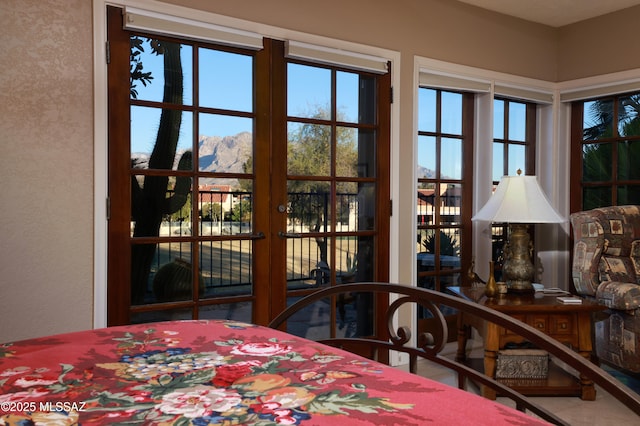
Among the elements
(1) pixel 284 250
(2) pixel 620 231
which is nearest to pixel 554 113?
(2) pixel 620 231

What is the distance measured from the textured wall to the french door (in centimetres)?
14

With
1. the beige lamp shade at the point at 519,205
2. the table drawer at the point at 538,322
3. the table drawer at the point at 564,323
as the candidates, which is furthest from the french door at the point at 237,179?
the table drawer at the point at 564,323

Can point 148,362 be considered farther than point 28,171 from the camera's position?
No

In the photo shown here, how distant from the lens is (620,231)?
3369 mm

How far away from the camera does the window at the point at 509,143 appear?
412 cm

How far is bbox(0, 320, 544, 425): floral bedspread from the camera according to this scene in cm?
77

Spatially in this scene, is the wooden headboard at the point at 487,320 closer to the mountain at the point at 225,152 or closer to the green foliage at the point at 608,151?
the mountain at the point at 225,152

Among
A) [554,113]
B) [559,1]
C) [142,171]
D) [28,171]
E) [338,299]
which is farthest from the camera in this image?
[554,113]

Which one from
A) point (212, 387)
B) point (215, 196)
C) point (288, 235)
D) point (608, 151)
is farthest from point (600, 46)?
point (212, 387)

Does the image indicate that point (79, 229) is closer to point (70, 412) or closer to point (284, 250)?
point (284, 250)

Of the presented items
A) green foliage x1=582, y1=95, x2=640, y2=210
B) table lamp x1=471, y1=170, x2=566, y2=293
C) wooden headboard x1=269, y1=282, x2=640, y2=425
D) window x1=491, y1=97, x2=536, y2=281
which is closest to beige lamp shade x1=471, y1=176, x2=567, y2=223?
table lamp x1=471, y1=170, x2=566, y2=293

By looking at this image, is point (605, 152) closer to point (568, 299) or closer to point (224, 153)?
point (568, 299)

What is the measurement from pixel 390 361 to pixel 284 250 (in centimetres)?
112

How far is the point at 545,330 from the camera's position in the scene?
282 cm
